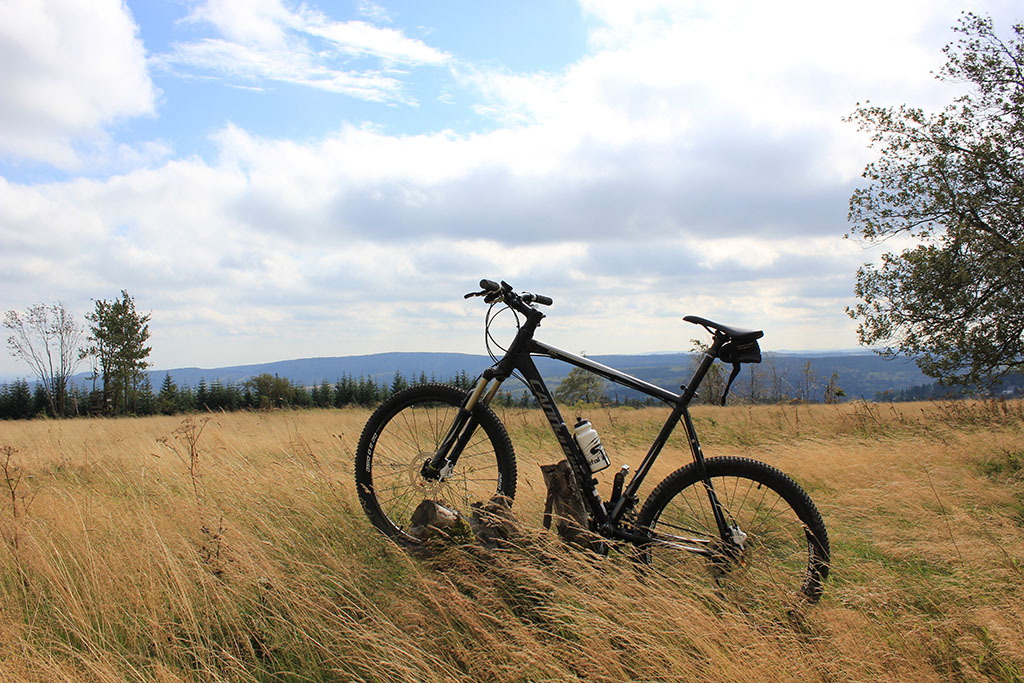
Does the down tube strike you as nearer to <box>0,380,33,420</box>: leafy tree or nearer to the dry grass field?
the dry grass field

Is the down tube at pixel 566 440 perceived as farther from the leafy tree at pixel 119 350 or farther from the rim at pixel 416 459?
the leafy tree at pixel 119 350

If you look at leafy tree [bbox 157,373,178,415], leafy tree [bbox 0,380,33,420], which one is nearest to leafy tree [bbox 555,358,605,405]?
leafy tree [bbox 157,373,178,415]

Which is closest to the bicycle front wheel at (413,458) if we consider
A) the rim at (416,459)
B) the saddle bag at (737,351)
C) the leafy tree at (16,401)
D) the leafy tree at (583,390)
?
the rim at (416,459)

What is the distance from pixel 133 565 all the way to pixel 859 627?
4.21 meters

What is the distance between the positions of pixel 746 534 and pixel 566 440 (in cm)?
119

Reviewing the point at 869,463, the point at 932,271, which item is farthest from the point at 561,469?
the point at 932,271

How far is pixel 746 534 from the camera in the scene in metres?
3.63

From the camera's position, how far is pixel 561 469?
4.01 m

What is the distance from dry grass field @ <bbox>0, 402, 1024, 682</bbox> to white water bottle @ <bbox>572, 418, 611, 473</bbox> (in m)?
0.54

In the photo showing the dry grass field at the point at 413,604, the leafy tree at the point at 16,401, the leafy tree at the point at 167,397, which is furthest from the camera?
the leafy tree at the point at 16,401

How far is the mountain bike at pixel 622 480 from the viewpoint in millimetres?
3525

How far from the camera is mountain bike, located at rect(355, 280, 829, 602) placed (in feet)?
11.6

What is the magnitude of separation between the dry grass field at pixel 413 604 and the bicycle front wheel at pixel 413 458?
0.98 feet

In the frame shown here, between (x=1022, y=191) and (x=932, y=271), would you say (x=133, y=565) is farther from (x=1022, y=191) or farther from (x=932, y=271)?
(x=1022, y=191)
